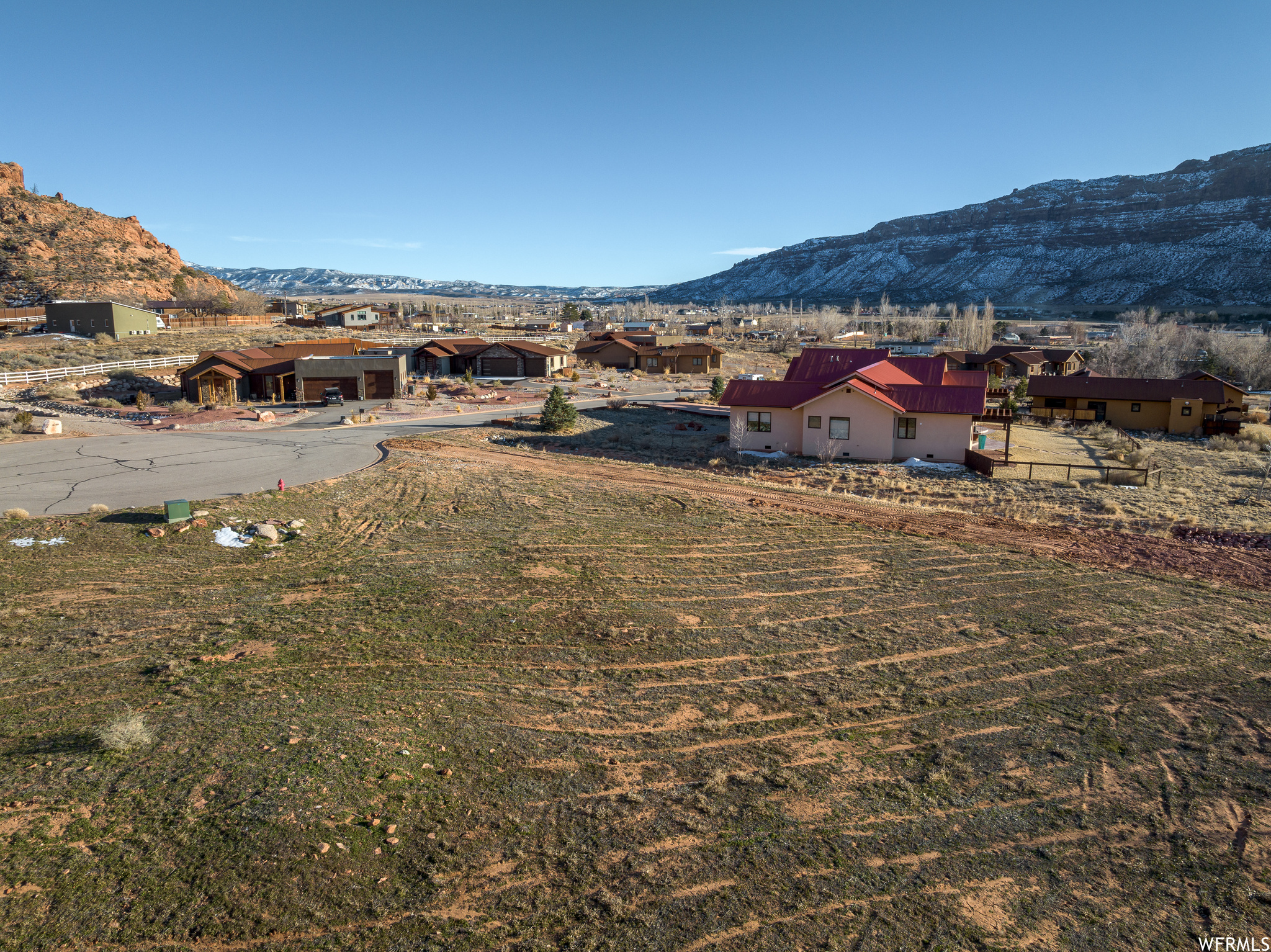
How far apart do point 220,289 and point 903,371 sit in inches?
5216

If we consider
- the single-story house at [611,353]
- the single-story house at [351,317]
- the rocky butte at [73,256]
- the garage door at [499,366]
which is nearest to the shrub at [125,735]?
the garage door at [499,366]

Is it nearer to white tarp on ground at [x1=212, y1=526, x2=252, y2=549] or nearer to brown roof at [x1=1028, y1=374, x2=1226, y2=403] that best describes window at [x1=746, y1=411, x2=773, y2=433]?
white tarp on ground at [x1=212, y1=526, x2=252, y2=549]

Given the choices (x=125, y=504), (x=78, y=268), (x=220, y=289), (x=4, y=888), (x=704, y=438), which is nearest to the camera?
(x=4, y=888)

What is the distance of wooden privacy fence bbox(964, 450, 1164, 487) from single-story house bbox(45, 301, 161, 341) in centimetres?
8204

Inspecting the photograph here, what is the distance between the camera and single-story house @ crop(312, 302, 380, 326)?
4166 inches

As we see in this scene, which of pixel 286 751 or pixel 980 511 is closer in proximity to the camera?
pixel 286 751

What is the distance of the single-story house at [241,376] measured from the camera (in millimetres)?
49000

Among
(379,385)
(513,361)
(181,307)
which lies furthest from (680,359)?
(181,307)

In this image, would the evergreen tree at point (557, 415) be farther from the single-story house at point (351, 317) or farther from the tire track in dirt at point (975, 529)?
the single-story house at point (351, 317)

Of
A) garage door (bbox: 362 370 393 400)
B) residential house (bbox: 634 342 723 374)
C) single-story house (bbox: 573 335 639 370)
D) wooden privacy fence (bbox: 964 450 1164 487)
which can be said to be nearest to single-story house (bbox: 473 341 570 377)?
single-story house (bbox: 573 335 639 370)

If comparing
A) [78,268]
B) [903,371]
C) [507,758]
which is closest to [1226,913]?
[507,758]

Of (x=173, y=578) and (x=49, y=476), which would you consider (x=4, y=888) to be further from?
(x=49, y=476)

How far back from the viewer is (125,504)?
22375 millimetres

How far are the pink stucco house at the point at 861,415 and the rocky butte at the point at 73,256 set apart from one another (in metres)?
102
